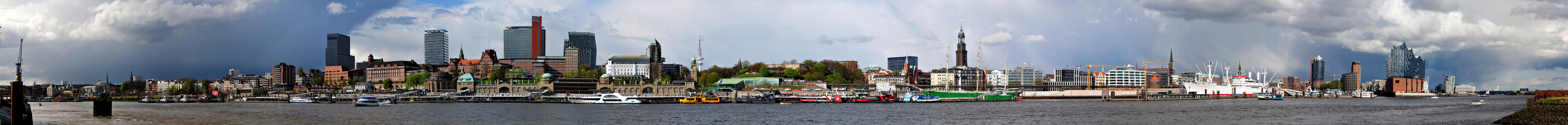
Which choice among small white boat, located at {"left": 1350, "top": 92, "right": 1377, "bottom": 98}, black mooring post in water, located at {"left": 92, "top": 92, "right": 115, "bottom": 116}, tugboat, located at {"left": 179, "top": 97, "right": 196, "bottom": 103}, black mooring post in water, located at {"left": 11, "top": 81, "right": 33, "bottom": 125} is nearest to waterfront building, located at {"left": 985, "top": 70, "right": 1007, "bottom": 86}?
small white boat, located at {"left": 1350, "top": 92, "right": 1377, "bottom": 98}

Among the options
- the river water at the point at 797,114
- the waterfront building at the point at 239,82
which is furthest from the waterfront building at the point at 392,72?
the river water at the point at 797,114

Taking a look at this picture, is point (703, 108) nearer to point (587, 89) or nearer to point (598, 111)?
point (598, 111)

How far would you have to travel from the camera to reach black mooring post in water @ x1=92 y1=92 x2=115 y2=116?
58.0 meters

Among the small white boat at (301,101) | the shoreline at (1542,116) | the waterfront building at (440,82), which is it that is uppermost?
the waterfront building at (440,82)

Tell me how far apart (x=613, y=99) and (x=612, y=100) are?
9 cm

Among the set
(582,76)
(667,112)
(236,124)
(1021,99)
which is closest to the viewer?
(236,124)

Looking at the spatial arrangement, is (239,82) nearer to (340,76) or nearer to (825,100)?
(340,76)

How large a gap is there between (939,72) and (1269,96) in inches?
2878

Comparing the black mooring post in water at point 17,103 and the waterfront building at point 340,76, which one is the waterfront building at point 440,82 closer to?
the waterfront building at point 340,76

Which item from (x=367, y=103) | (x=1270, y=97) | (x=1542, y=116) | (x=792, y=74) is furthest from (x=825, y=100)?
(x=792, y=74)

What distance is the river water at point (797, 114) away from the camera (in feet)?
191

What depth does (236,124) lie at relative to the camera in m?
57.2

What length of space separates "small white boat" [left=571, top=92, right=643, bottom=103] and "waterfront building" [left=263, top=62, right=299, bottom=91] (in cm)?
9141

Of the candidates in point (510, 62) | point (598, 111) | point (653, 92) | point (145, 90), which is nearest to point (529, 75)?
point (510, 62)
